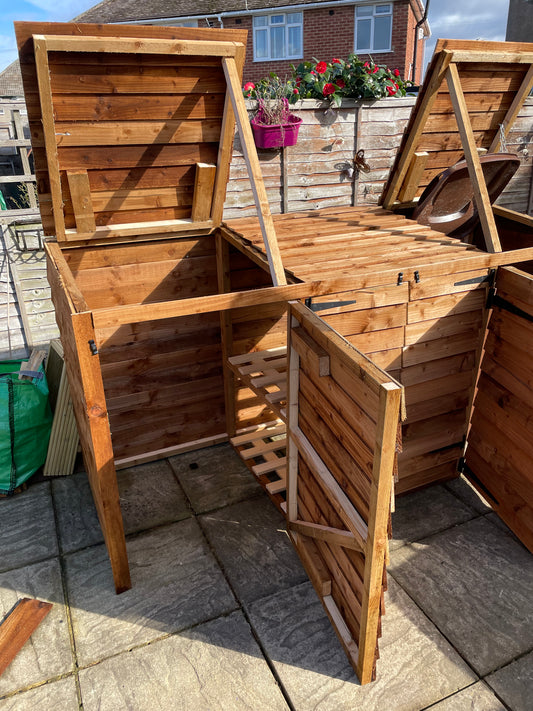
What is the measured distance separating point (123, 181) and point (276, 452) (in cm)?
308

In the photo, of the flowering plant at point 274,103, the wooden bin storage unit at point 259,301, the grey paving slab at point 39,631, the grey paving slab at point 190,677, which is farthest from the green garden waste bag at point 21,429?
the flowering plant at point 274,103

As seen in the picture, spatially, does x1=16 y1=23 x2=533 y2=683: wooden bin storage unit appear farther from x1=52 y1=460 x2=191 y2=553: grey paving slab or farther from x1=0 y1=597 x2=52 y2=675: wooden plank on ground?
x1=0 y1=597 x2=52 y2=675: wooden plank on ground

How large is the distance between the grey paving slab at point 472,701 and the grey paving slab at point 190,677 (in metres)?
0.98

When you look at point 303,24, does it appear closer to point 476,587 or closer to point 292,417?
point 292,417

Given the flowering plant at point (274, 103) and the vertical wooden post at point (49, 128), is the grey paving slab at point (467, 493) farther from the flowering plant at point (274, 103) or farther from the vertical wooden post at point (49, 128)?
the flowering plant at point (274, 103)

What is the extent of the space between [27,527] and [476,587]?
381cm

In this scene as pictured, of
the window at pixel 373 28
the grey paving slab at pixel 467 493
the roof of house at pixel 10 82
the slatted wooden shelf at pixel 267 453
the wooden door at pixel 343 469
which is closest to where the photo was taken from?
the wooden door at pixel 343 469

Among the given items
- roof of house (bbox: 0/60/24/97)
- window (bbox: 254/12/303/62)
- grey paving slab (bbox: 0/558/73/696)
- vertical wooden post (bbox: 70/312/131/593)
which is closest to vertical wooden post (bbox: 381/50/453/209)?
vertical wooden post (bbox: 70/312/131/593)

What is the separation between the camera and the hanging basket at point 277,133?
6.27 m

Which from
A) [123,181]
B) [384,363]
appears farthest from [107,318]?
[384,363]

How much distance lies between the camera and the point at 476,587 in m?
3.98

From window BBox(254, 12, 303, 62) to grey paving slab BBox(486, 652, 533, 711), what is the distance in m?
23.6

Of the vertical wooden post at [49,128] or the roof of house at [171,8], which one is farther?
the roof of house at [171,8]

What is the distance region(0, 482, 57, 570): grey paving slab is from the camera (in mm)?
4355
